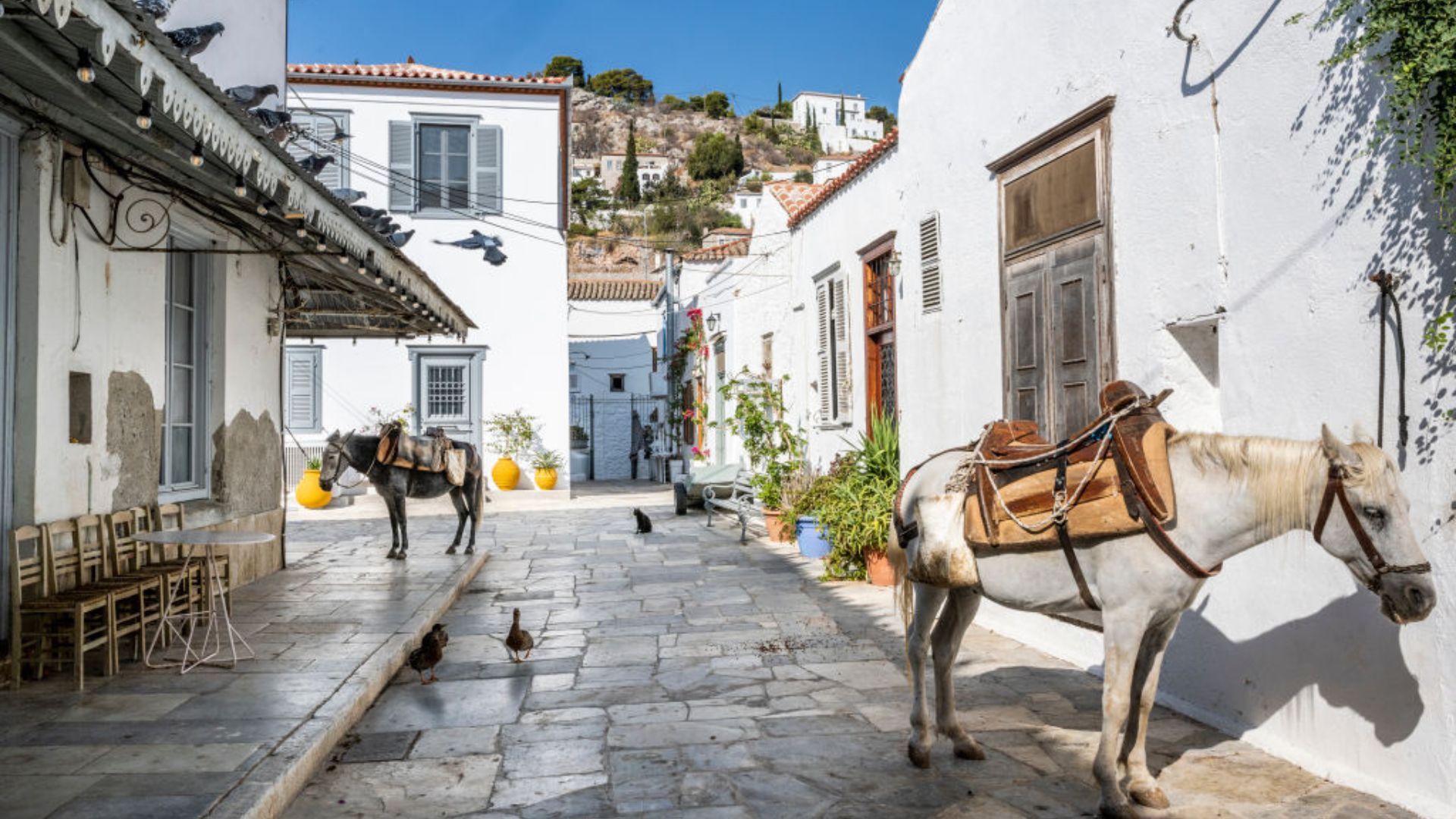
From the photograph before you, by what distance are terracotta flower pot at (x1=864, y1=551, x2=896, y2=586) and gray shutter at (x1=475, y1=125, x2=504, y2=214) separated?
A: 11852 millimetres

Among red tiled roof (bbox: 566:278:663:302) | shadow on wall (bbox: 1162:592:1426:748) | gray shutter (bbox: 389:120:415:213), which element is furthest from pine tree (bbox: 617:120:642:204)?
shadow on wall (bbox: 1162:592:1426:748)

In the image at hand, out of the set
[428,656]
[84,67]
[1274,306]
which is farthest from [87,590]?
[1274,306]

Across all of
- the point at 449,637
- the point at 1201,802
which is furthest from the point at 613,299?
the point at 1201,802

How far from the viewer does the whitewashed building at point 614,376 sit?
1022 inches

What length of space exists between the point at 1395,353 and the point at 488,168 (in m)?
16.7

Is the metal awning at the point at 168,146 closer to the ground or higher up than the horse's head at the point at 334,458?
higher up

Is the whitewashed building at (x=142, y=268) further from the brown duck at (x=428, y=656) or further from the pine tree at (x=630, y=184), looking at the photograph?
the pine tree at (x=630, y=184)

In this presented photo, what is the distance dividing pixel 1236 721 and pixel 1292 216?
214 centimetres

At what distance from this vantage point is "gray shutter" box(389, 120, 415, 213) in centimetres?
1784

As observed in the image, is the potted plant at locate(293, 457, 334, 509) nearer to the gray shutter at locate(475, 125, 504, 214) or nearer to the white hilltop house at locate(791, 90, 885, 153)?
the gray shutter at locate(475, 125, 504, 214)

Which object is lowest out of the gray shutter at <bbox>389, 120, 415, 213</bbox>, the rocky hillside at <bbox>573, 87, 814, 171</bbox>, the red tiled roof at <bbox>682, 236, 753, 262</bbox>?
the red tiled roof at <bbox>682, 236, 753, 262</bbox>

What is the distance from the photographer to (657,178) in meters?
85.6

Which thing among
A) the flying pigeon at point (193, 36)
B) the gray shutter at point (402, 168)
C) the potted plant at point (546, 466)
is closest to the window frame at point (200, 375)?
the flying pigeon at point (193, 36)

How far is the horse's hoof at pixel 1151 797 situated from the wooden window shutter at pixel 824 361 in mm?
7881
